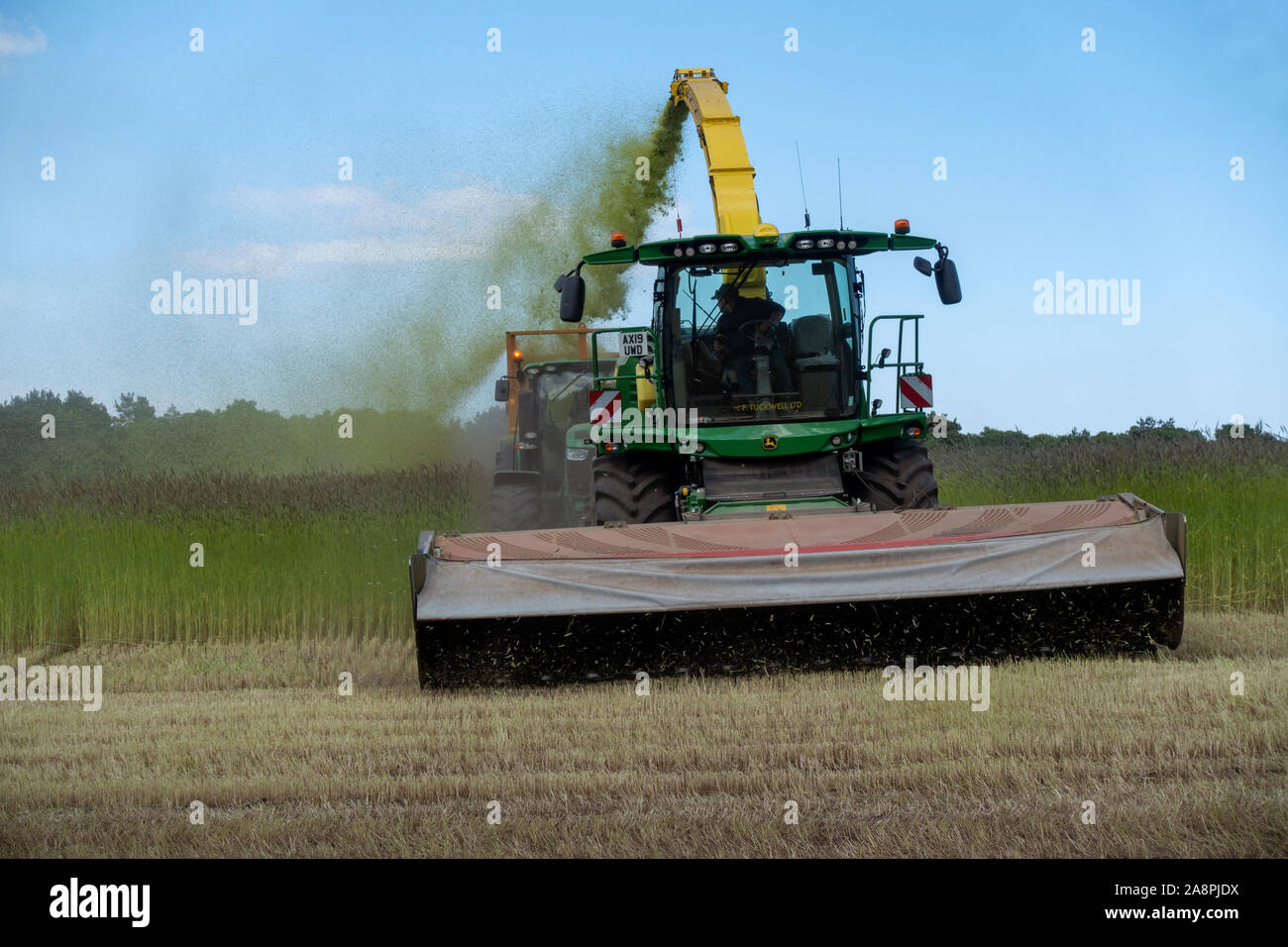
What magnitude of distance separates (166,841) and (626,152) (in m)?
10.8

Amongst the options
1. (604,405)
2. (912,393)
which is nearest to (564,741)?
(604,405)

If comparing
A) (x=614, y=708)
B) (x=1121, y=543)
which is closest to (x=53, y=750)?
(x=614, y=708)

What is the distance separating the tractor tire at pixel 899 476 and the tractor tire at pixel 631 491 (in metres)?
1.31

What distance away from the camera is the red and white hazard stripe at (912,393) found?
8.72m

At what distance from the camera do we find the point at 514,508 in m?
12.3

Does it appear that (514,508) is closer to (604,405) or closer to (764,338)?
(604,405)

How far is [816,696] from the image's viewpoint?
19.8ft

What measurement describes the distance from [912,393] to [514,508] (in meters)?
4.75

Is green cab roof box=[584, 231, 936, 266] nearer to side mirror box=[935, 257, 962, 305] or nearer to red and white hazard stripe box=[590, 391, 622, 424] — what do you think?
side mirror box=[935, 257, 962, 305]

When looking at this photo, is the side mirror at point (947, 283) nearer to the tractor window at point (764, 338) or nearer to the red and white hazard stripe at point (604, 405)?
the tractor window at point (764, 338)

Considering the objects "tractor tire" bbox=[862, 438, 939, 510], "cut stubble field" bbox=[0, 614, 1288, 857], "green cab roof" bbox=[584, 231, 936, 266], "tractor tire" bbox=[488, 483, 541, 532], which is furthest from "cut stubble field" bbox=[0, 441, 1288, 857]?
"green cab roof" bbox=[584, 231, 936, 266]

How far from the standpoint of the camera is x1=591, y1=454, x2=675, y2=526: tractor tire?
27.0 ft

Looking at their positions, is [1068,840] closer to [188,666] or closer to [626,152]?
[188,666]
